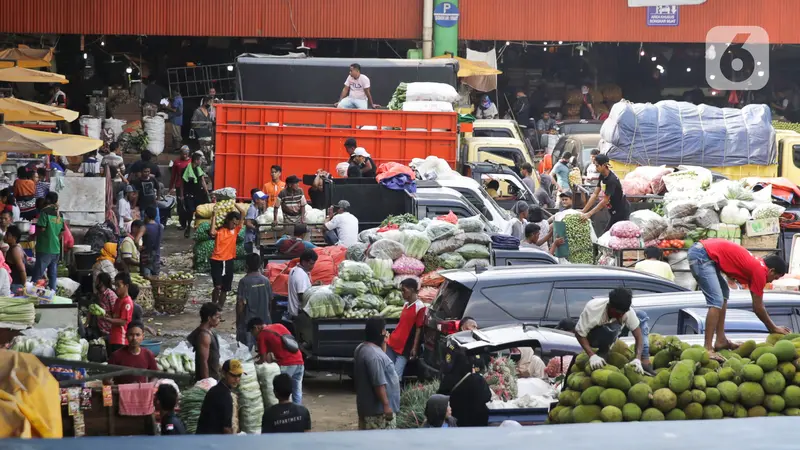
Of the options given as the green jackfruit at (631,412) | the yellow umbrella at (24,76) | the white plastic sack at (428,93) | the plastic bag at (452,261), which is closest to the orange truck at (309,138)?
the white plastic sack at (428,93)

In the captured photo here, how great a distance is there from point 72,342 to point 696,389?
6.20 metres

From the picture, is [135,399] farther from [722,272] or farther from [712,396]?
[722,272]


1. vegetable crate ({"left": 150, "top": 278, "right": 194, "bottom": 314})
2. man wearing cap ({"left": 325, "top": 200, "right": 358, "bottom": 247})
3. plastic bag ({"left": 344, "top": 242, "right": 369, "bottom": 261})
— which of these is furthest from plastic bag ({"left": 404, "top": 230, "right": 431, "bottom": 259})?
vegetable crate ({"left": 150, "top": 278, "right": 194, "bottom": 314})

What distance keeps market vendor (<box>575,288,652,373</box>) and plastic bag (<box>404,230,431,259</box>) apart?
5.63 meters

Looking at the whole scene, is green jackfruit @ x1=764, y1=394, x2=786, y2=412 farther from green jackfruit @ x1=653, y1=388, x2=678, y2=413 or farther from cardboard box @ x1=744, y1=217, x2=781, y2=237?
cardboard box @ x1=744, y1=217, x2=781, y2=237

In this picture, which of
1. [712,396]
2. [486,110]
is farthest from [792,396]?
[486,110]

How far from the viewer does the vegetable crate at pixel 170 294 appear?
16.9 meters

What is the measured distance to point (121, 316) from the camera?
12625 millimetres

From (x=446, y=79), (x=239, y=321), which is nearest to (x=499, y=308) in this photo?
(x=239, y=321)

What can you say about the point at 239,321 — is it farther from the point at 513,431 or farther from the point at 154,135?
the point at 154,135

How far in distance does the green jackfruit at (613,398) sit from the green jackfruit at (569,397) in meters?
0.26

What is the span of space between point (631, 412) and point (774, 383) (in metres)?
0.96

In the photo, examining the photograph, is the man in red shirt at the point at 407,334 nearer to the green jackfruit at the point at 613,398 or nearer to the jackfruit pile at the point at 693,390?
the jackfruit pile at the point at 693,390

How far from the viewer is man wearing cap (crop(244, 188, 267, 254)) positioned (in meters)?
17.6
